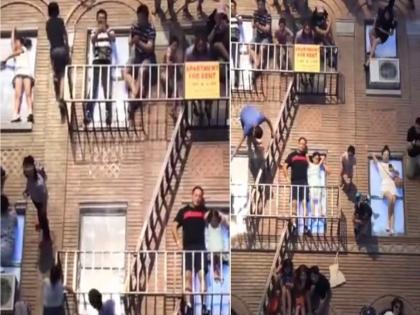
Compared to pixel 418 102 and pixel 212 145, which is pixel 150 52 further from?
pixel 418 102

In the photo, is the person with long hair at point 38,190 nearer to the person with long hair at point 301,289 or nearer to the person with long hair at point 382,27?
the person with long hair at point 301,289

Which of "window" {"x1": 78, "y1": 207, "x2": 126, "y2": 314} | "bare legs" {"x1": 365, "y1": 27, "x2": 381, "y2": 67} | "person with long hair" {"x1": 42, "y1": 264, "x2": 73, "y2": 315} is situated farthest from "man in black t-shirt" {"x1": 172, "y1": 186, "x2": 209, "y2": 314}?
"bare legs" {"x1": 365, "y1": 27, "x2": 381, "y2": 67}

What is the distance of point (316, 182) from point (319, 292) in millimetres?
206

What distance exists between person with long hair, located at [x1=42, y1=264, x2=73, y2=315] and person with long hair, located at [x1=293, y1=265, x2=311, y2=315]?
16.1 inches

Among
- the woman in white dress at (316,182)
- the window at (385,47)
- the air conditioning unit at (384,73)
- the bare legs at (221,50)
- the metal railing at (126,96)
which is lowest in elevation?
the woman in white dress at (316,182)

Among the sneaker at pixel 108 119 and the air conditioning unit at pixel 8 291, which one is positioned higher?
the sneaker at pixel 108 119

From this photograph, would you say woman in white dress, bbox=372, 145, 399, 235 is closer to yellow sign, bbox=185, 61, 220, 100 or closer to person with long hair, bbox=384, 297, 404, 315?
person with long hair, bbox=384, 297, 404, 315

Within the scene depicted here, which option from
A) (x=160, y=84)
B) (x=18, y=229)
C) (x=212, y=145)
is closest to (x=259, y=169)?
(x=212, y=145)

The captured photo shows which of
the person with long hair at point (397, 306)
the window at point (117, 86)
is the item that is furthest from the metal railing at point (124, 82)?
the person with long hair at point (397, 306)

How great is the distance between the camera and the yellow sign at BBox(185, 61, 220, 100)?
5.11 ft

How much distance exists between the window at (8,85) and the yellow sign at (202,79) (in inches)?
11.9

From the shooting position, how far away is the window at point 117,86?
155 cm

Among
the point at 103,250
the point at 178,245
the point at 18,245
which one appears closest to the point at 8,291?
the point at 18,245

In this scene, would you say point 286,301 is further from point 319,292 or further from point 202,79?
point 202,79
